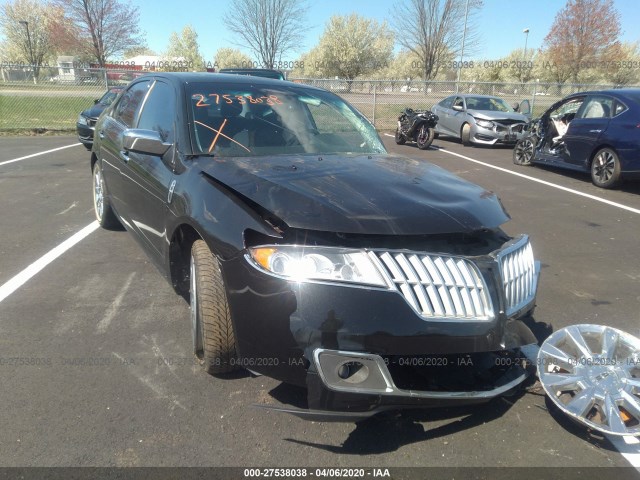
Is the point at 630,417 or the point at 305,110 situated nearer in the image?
the point at 630,417

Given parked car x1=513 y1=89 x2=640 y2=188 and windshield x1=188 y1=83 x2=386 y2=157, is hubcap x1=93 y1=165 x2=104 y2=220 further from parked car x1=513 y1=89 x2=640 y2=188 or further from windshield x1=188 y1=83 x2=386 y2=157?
parked car x1=513 y1=89 x2=640 y2=188

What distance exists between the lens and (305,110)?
3.78 meters

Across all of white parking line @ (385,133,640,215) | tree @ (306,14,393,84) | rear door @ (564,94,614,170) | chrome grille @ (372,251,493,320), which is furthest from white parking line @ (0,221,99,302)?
tree @ (306,14,393,84)

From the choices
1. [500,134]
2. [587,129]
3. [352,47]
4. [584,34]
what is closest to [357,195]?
[587,129]

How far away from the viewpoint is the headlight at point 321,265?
2.02 meters

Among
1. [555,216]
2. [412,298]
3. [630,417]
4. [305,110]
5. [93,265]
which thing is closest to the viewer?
[412,298]

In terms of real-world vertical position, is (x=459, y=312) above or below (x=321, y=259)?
below

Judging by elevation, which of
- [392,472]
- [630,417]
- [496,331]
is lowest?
[392,472]

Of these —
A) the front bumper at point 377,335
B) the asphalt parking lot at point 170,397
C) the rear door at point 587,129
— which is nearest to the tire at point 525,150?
the rear door at point 587,129

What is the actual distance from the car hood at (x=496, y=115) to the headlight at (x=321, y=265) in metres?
13.2

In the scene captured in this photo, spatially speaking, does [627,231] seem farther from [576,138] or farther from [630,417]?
[630,417]

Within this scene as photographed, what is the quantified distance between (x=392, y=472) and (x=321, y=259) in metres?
1.00

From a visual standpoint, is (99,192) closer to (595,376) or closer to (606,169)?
(595,376)

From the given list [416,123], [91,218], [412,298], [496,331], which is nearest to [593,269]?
[496,331]
